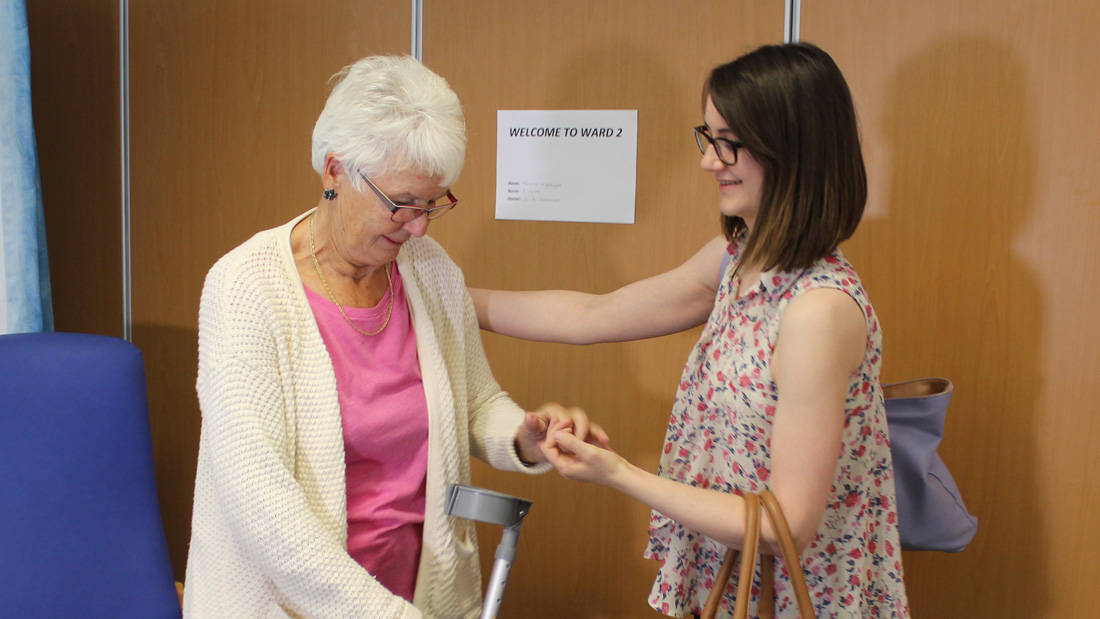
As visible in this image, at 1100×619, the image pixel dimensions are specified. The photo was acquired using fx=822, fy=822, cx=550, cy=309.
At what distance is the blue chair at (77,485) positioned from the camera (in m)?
1.37

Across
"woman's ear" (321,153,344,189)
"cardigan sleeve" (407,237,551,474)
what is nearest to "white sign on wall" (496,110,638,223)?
"cardigan sleeve" (407,237,551,474)

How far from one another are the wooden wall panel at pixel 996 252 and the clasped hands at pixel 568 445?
92cm

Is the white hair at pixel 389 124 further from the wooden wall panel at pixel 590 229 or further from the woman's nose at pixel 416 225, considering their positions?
the wooden wall panel at pixel 590 229

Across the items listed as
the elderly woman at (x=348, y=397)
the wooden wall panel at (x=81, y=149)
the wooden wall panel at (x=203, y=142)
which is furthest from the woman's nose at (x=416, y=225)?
the wooden wall panel at (x=81, y=149)

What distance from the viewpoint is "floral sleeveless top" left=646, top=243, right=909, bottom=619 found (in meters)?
1.18

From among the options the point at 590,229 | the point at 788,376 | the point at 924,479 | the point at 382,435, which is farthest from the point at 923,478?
the point at 590,229

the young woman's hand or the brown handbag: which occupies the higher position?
the young woman's hand

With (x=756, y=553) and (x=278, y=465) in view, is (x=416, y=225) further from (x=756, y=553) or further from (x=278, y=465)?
(x=756, y=553)

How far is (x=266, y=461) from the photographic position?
1.14 meters

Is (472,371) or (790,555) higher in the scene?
(472,371)

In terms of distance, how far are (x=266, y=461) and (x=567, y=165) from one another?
120cm

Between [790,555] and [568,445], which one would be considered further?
[568,445]

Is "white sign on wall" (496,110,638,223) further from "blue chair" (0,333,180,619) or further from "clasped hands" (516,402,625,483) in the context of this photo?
"blue chair" (0,333,180,619)

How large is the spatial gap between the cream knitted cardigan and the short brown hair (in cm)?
60
